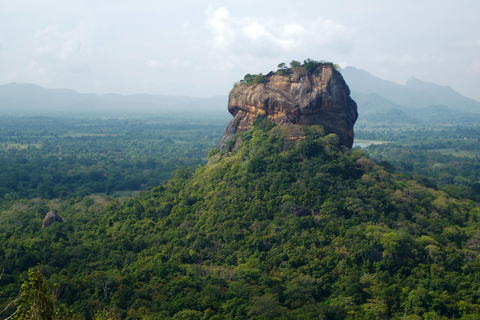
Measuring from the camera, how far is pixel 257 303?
840 inches

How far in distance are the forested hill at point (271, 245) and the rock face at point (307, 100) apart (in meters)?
1.14

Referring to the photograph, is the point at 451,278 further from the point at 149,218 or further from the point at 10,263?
A: the point at 10,263

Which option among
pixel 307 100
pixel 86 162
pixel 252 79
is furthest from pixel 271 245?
pixel 86 162

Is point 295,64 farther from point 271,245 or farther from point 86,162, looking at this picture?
point 86,162

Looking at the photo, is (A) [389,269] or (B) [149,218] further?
(B) [149,218]

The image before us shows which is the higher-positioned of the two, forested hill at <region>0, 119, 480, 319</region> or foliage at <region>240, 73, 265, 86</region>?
foliage at <region>240, 73, 265, 86</region>

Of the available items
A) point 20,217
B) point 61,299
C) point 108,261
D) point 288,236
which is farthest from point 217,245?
point 20,217

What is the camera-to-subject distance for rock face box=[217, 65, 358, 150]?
33.7 metres

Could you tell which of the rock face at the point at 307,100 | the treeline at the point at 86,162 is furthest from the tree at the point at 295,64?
the treeline at the point at 86,162

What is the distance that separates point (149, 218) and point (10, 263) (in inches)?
381

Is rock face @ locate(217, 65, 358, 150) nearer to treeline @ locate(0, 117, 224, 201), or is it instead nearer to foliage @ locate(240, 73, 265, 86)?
foliage @ locate(240, 73, 265, 86)

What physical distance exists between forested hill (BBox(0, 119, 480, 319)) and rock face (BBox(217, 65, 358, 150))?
114cm

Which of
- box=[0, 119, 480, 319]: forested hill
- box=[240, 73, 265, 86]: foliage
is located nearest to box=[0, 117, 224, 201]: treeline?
box=[0, 119, 480, 319]: forested hill

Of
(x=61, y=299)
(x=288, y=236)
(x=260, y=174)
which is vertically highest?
(x=260, y=174)
